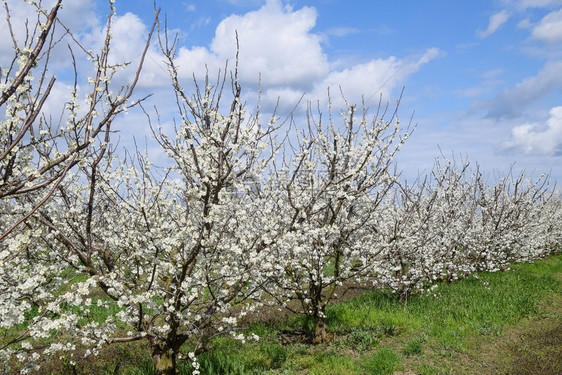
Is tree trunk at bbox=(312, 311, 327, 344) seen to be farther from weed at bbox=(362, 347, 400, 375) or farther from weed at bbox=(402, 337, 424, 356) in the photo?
weed at bbox=(402, 337, 424, 356)

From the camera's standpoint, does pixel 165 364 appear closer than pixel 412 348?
Yes

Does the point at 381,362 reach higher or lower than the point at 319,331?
lower

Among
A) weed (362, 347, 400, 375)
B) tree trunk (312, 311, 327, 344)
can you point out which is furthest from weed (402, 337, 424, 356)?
tree trunk (312, 311, 327, 344)

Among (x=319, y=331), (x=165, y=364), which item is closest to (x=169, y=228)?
(x=165, y=364)

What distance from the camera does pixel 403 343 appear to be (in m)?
8.36

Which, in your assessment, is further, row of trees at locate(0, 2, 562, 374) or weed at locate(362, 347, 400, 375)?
weed at locate(362, 347, 400, 375)

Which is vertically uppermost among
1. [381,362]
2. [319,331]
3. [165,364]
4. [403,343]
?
[319,331]

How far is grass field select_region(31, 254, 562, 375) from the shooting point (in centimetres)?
716

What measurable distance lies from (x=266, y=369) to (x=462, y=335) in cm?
494

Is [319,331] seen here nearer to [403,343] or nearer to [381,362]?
[381,362]

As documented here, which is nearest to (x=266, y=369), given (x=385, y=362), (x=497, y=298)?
(x=385, y=362)

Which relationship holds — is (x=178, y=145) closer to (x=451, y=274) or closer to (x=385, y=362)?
(x=385, y=362)

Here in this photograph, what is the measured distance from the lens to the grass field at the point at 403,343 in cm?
716

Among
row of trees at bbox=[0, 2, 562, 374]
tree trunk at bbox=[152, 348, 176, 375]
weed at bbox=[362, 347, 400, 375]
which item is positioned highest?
row of trees at bbox=[0, 2, 562, 374]
